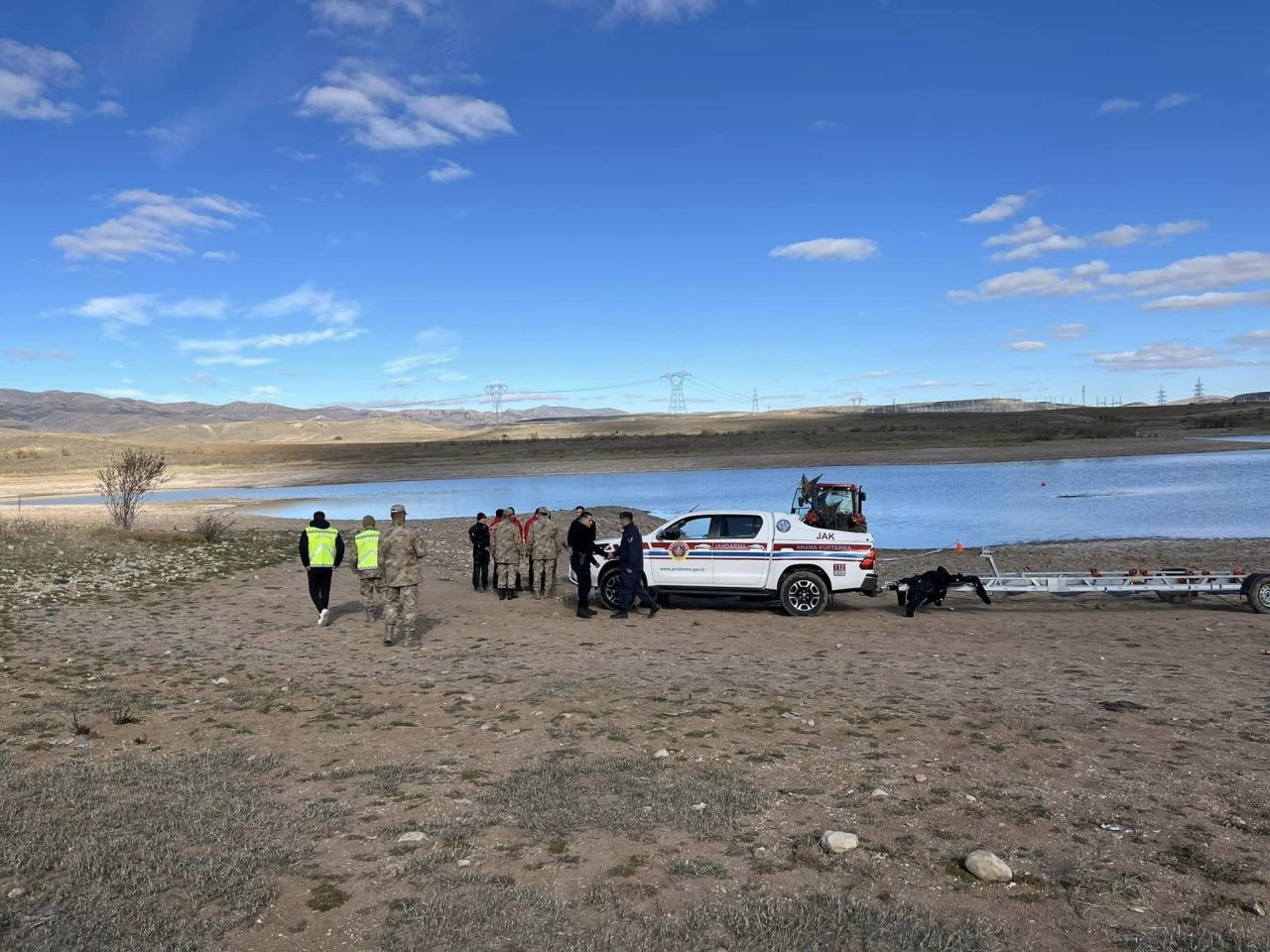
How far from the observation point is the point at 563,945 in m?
4.26

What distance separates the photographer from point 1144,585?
14125mm

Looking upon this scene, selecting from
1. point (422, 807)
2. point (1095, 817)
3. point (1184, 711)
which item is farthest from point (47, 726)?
point (1184, 711)

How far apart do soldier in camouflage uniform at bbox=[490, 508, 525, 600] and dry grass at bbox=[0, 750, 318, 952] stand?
30.3 ft

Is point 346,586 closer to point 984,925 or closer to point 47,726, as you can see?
point 47,726

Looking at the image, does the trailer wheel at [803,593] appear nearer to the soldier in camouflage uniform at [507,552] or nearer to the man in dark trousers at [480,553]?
the soldier in camouflage uniform at [507,552]

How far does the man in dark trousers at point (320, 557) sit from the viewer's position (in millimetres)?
13312

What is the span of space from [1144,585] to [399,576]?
11.3m

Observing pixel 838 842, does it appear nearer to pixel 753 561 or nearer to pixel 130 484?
pixel 753 561

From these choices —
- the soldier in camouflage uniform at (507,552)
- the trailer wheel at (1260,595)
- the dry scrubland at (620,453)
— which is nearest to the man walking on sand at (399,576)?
the soldier in camouflage uniform at (507,552)

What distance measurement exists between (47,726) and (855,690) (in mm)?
7409

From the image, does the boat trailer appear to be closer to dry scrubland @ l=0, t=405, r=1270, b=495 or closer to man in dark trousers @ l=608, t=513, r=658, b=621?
man in dark trousers @ l=608, t=513, r=658, b=621

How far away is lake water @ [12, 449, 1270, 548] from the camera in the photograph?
29.7 m

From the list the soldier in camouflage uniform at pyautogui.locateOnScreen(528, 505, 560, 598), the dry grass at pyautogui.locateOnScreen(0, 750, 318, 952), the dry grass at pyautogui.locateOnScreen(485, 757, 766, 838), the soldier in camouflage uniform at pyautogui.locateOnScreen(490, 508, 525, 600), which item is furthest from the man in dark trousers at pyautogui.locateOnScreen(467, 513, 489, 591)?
the dry grass at pyautogui.locateOnScreen(485, 757, 766, 838)

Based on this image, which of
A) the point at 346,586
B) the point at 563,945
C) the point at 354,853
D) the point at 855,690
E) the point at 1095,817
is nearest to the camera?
the point at 563,945
